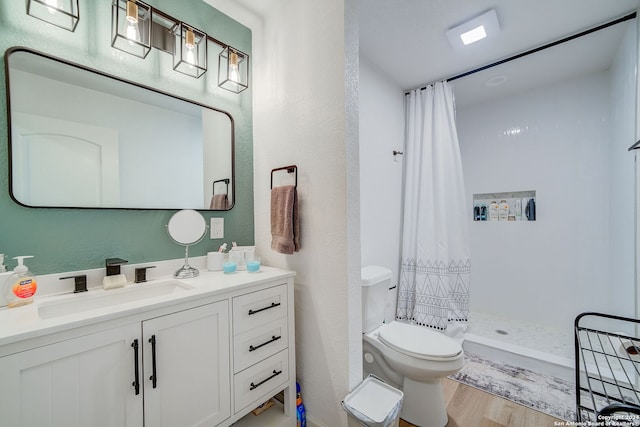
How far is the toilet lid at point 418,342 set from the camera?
1.38 meters

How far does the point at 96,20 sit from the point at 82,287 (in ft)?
3.97

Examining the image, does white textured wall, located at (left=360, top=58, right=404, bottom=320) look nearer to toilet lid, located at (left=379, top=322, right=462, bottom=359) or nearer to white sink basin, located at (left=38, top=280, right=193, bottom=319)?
toilet lid, located at (left=379, top=322, right=462, bottom=359)

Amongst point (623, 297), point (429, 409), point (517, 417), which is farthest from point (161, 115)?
point (623, 297)

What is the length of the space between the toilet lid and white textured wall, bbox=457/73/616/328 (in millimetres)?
1742

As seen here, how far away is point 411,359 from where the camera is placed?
140 cm

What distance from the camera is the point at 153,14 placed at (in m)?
1.30

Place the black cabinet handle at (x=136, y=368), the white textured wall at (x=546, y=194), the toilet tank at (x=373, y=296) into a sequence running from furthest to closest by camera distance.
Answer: the white textured wall at (x=546, y=194) < the toilet tank at (x=373, y=296) < the black cabinet handle at (x=136, y=368)

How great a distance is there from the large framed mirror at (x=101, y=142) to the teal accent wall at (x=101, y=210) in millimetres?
34

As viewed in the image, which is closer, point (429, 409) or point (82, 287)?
point (82, 287)

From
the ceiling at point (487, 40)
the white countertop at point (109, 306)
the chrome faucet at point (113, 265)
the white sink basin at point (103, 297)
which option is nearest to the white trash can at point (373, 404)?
the white countertop at point (109, 306)

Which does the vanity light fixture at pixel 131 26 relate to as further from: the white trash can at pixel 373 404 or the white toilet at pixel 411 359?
the white trash can at pixel 373 404

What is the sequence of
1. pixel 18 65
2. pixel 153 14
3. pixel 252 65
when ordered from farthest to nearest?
pixel 252 65 → pixel 153 14 → pixel 18 65

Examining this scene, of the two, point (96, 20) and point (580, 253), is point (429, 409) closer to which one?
point (580, 253)

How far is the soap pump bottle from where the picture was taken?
0.89 m
